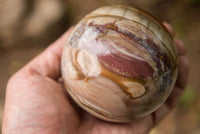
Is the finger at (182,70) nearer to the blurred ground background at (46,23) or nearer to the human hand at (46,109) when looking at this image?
the human hand at (46,109)

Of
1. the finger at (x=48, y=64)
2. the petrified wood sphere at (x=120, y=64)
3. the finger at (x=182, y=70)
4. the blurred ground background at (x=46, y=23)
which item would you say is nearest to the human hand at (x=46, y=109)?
the finger at (x=48, y=64)

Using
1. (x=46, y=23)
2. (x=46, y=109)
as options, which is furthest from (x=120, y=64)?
(x=46, y=23)

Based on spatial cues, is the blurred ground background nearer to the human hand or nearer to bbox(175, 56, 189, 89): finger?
bbox(175, 56, 189, 89): finger

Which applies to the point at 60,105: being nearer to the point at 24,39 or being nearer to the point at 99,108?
the point at 99,108

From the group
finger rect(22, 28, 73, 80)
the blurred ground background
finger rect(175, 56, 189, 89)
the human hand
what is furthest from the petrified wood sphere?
the blurred ground background

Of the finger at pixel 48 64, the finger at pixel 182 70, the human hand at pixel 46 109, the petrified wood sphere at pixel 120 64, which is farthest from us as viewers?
the finger at pixel 182 70

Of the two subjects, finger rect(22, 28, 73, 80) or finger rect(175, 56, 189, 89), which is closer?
finger rect(22, 28, 73, 80)

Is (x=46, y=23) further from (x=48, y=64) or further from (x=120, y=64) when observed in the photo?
(x=120, y=64)

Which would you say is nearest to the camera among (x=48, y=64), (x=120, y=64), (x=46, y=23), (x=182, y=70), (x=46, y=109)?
(x=120, y=64)
